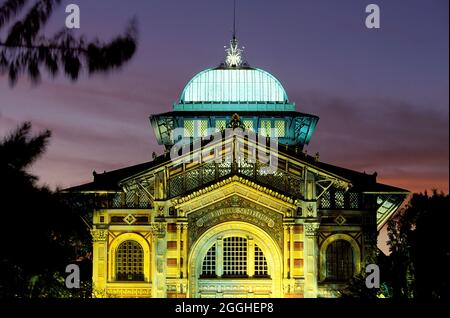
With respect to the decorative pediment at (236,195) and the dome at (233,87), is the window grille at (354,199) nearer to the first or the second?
the decorative pediment at (236,195)

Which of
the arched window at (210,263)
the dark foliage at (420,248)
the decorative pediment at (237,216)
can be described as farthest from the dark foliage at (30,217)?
the arched window at (210,263)

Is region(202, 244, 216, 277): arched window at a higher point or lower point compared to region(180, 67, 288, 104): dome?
lower

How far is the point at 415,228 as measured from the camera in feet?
143

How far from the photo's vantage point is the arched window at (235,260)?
47.8 meters

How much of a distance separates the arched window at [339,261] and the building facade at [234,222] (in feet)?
0.17

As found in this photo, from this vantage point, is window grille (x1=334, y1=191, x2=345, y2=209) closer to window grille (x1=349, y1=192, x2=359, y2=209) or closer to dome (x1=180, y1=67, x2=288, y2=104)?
window grille (x1=349, y1=192, x2=359, y2=209)

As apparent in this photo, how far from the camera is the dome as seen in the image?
62.0 meters

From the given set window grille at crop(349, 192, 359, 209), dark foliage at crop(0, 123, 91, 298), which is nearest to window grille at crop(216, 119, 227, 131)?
window grille at crop(349, 192, 359, 209)

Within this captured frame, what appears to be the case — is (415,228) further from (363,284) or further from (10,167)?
(10,167)

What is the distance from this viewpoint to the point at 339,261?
48656mm

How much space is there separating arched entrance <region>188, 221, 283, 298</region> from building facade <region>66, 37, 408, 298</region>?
5cm
